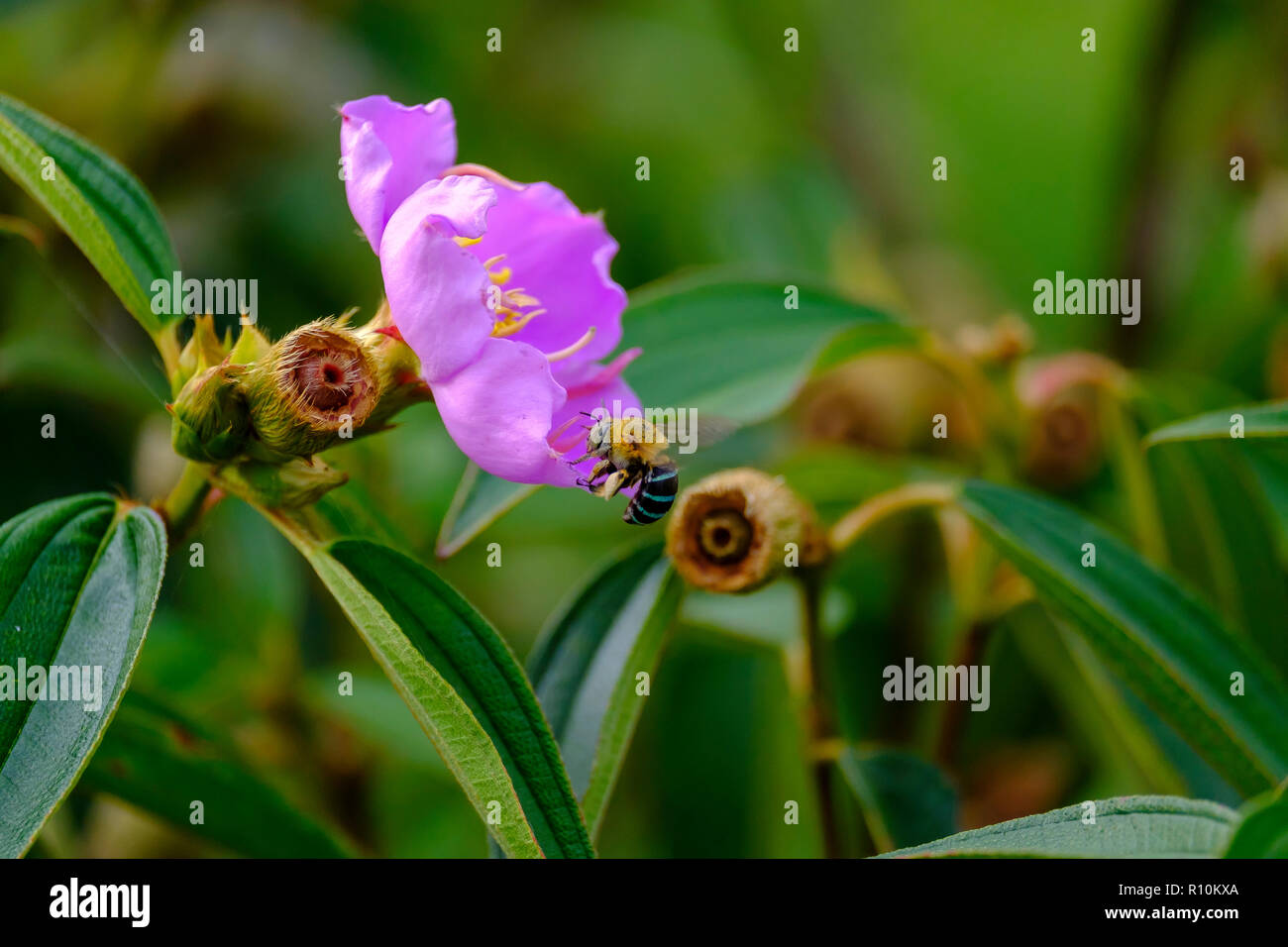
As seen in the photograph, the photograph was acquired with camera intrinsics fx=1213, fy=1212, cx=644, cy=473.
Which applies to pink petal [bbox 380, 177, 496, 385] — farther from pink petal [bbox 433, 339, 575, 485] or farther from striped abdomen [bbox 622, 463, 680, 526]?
striped abdomen [bbox 622, 463, 680, 526]

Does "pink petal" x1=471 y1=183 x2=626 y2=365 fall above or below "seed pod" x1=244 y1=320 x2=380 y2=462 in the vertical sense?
above

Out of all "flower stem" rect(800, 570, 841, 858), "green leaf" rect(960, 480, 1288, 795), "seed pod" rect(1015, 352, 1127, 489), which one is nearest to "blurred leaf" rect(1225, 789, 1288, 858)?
"green leaf" rect(960, 480, 1288, 795)

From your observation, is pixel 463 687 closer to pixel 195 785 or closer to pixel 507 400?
pixel 507 400

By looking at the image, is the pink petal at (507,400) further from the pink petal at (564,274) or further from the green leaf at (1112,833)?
the green leaf at (1112,833)

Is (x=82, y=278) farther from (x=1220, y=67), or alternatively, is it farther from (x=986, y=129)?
(x=986, y=129)

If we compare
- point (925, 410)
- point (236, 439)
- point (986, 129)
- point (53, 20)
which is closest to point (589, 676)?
point (236, 439)
